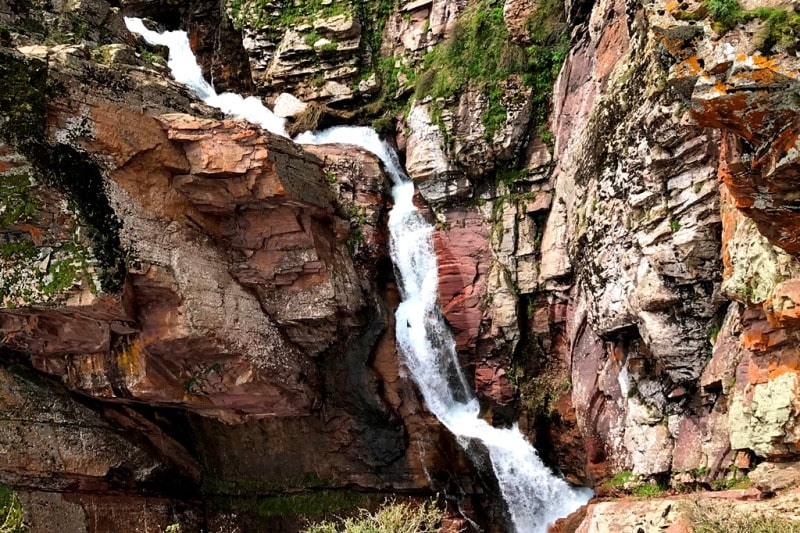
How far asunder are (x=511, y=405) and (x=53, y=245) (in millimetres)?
12518

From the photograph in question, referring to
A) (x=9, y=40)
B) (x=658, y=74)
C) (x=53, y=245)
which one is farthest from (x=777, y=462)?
(x=9, y=40)

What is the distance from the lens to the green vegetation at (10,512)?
12320 millimetres

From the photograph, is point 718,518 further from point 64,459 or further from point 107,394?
point 64,459

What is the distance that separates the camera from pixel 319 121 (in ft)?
75.0

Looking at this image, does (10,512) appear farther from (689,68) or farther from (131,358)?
(689,68)

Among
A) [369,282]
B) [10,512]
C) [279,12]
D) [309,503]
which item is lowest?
[309,503]

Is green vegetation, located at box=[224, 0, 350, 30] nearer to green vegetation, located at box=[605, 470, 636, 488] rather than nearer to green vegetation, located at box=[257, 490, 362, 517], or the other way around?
green vegetation, located at box=[257, 490, 362, 517]

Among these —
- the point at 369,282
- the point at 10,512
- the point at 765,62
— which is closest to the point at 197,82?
the point at 369,282

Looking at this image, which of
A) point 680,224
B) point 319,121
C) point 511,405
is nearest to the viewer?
point 680,224

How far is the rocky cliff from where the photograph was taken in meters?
12.4

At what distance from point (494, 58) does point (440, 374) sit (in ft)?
32.4

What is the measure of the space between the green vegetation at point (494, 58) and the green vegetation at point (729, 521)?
11985 mm

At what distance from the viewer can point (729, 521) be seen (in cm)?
909

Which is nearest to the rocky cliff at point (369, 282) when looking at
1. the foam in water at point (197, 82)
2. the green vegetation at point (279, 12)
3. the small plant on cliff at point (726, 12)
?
the green vegetation at point (279, 12)
